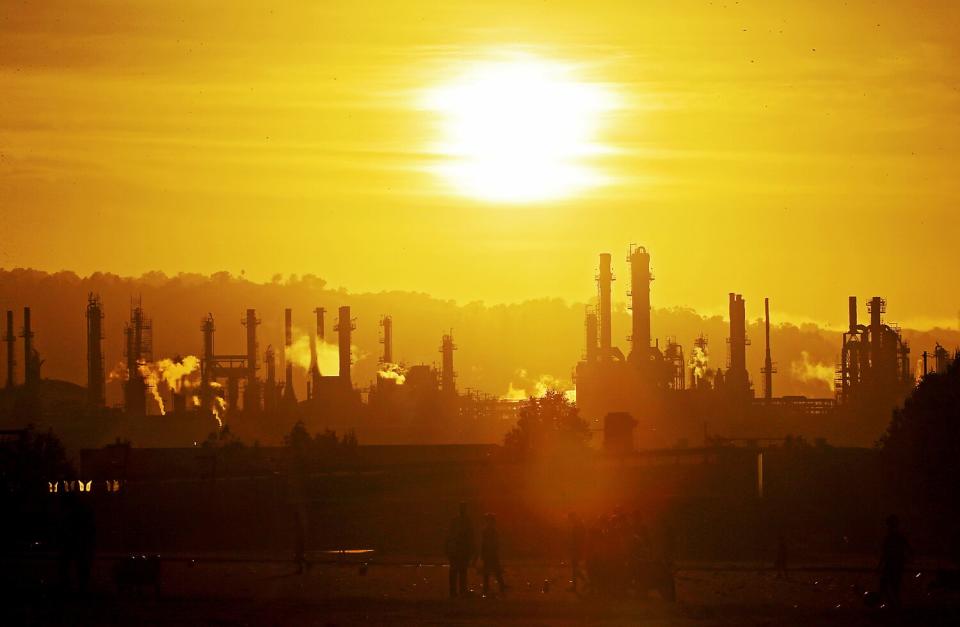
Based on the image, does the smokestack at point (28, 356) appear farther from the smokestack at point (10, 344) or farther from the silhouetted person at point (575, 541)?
the silhouetted person at point (575, 541)

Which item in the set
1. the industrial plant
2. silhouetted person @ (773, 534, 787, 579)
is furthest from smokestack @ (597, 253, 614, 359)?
silhouetted person @ (773, 534, 787, 579)

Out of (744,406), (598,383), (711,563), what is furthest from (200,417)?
(711,563)

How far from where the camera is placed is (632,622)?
805 inches

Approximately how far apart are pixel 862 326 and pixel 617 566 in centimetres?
9768

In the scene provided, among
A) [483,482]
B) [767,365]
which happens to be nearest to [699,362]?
[767,365]

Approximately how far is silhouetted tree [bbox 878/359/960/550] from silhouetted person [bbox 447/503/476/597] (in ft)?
69.3

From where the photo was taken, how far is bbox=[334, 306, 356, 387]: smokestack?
120m

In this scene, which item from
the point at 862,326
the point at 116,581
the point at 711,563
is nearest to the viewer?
the point at 116,581

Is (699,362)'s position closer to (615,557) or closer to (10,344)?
(10,344)

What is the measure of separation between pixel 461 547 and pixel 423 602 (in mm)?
1018

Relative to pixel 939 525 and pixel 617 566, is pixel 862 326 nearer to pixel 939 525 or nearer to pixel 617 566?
pixel 939 525

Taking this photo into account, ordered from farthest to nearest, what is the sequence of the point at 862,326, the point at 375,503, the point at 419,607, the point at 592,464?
the point at 862,326 < the point at 592,464 < the point at 375,503 < the point at 419,607

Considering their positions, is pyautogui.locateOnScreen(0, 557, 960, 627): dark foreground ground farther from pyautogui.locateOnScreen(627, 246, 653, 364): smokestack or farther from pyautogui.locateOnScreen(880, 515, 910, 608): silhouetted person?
pyautogui.locateOnScreen(627, 246, 653, 364): smokestack

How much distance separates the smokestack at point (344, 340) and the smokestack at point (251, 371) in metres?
6.32
